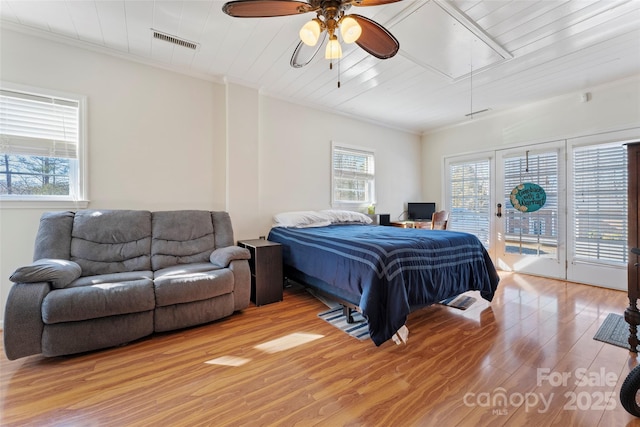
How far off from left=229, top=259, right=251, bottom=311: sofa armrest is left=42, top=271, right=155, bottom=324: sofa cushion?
2.19 ft

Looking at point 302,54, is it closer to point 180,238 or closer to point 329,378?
point 180,238

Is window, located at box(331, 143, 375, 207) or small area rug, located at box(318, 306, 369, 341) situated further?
window, located at box(331, 143, 375, 207)

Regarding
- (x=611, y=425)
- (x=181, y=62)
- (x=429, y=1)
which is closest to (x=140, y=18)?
(x=181, y=62)

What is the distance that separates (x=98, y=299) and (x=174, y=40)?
2392 millimetres

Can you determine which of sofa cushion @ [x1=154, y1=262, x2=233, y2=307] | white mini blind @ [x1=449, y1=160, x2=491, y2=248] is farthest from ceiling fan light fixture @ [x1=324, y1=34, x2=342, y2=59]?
white mini blind @ [x1=449, y1=160, x2=491, y2=248]

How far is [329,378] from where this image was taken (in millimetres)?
1693

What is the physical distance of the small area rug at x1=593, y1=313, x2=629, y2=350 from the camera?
2062mm

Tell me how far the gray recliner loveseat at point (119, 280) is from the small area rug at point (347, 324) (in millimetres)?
827

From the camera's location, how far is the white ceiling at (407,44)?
2123 millimetres

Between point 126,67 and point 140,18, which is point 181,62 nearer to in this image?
point 126,67

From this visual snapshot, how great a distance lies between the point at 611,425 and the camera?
4.35ft

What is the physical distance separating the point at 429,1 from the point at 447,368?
2641 mm

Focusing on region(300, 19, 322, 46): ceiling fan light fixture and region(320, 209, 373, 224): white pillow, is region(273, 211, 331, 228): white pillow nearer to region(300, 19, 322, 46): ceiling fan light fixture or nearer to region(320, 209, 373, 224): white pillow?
region(320, 209, 373, 224): white pillow

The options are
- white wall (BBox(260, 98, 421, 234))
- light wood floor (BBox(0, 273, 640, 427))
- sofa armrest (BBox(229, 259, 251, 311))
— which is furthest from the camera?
white wall (BBox(260, 98, 421, 234))
